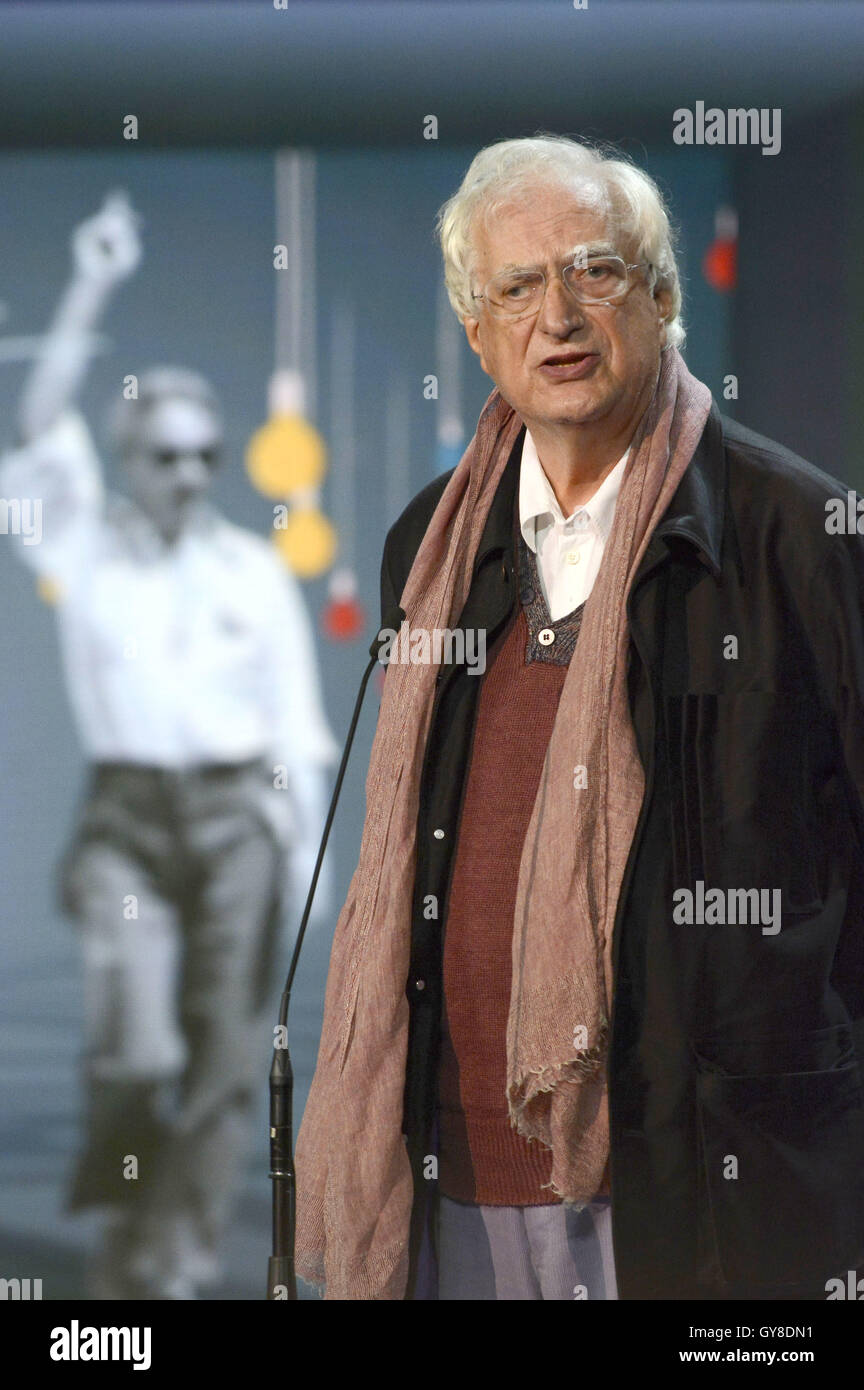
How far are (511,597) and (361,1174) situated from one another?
66cm

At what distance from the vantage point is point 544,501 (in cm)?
173

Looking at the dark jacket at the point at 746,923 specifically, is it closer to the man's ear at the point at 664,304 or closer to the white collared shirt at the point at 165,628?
the man's ear at the point at 664,304

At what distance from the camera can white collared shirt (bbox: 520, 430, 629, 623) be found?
168 cm

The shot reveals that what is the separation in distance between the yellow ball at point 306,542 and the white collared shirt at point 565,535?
1.13 metres

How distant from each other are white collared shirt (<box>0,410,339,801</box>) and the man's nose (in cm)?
131

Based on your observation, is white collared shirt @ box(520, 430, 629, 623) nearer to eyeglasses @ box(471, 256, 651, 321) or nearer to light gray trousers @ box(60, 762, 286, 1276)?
eyeglasses @ box(471, 256, 651, 321)

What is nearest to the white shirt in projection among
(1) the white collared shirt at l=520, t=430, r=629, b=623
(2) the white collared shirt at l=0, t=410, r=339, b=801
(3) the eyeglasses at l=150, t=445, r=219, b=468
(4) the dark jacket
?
(2) the white collared shirt at l=0, t=410, r=339, b=801

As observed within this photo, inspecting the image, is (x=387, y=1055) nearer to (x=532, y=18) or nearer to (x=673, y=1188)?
(x=673, y=1188)

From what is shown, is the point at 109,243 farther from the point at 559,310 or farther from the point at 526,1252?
the point at 526,1252

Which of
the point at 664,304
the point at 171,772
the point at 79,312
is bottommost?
the point at 171,772

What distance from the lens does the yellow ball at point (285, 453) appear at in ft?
9.27

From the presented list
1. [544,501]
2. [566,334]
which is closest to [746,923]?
[544,501]

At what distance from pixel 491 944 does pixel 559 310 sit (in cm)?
68

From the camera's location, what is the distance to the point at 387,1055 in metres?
1.66
